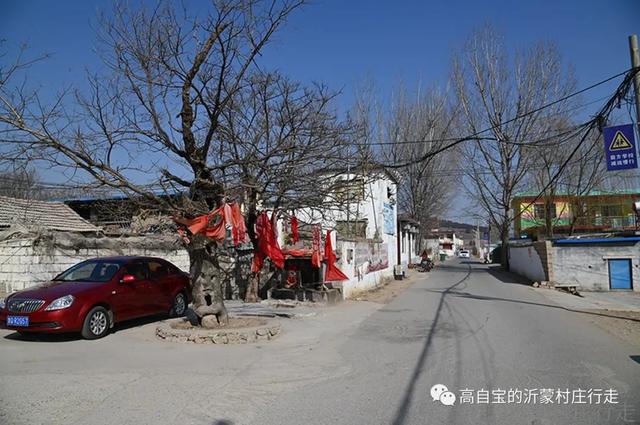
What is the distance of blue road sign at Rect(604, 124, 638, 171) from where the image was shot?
11344mm

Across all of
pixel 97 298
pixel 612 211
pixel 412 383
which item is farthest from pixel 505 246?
pixel 412 383

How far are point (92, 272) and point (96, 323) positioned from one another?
1.34 meters

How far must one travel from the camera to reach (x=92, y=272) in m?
9.95

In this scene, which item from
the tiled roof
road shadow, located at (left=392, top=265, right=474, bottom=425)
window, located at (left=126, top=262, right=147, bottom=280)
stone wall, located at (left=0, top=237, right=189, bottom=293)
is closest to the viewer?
road shadow, located at (left=392, top=265, right=474, bottom=425)

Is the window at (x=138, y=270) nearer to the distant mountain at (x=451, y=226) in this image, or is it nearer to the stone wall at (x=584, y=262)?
the stone wall at (x=584, y=262)

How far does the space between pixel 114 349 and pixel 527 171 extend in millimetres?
34779

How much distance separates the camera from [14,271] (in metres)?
12.1

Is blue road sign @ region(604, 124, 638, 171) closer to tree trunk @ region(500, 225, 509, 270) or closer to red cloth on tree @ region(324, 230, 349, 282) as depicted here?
red cloth on tree @ region(324, 230, 349, 282)

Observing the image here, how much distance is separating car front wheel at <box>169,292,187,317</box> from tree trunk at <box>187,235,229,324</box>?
5.46 ft

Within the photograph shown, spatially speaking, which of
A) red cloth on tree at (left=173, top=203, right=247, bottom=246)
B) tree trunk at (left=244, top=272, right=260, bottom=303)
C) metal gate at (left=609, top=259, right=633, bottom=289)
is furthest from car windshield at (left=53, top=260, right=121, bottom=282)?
metal gate at (left=609, top=259, right=633, bottom=289)

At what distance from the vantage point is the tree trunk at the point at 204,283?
996 cm

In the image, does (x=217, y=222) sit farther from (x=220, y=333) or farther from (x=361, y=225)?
(x=361, y=225)

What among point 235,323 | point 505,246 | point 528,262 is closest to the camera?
point 235,323

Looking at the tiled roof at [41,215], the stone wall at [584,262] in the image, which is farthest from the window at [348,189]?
the stone wall at [584,262]
